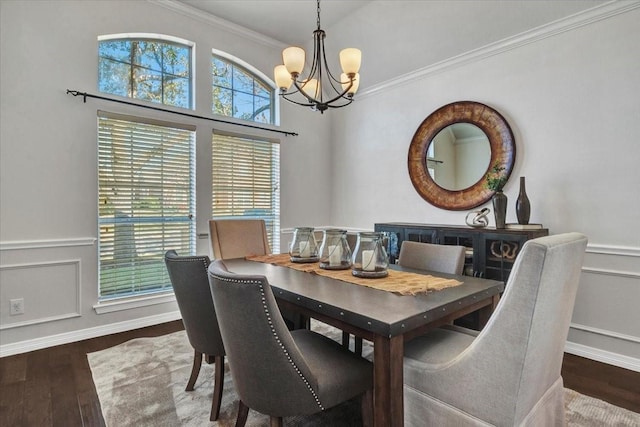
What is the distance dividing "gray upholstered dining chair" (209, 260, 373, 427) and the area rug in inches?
23.3

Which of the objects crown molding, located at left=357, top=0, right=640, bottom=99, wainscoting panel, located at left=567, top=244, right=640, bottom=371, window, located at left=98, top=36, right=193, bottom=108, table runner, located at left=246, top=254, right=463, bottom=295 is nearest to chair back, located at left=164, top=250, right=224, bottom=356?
table runner, located at left=246, top=254, right=463, bottom=295

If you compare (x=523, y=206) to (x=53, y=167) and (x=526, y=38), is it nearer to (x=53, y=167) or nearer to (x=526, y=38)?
(x=526, y=38)

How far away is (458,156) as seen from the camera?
11.2 feet

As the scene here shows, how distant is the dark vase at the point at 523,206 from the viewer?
2760 mm

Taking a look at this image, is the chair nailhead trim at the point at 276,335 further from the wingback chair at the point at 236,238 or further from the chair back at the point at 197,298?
the wingback chair at the point at 236,238

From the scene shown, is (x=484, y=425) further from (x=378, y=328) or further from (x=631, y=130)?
(x=631, y=130)

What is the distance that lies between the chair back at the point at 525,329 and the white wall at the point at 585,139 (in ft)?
5.72

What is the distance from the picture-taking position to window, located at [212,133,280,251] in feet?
12.4

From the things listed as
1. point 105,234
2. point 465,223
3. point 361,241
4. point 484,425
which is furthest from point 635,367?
point 105,234

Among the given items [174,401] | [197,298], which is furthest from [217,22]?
[174,401]

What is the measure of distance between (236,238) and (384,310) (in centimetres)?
192

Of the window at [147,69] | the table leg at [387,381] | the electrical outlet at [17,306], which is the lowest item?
the electrical outlet at [17,306]

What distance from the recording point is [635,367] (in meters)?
2.41

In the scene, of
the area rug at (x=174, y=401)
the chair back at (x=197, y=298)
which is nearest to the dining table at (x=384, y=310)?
the chair back at (x=197, y=298)
